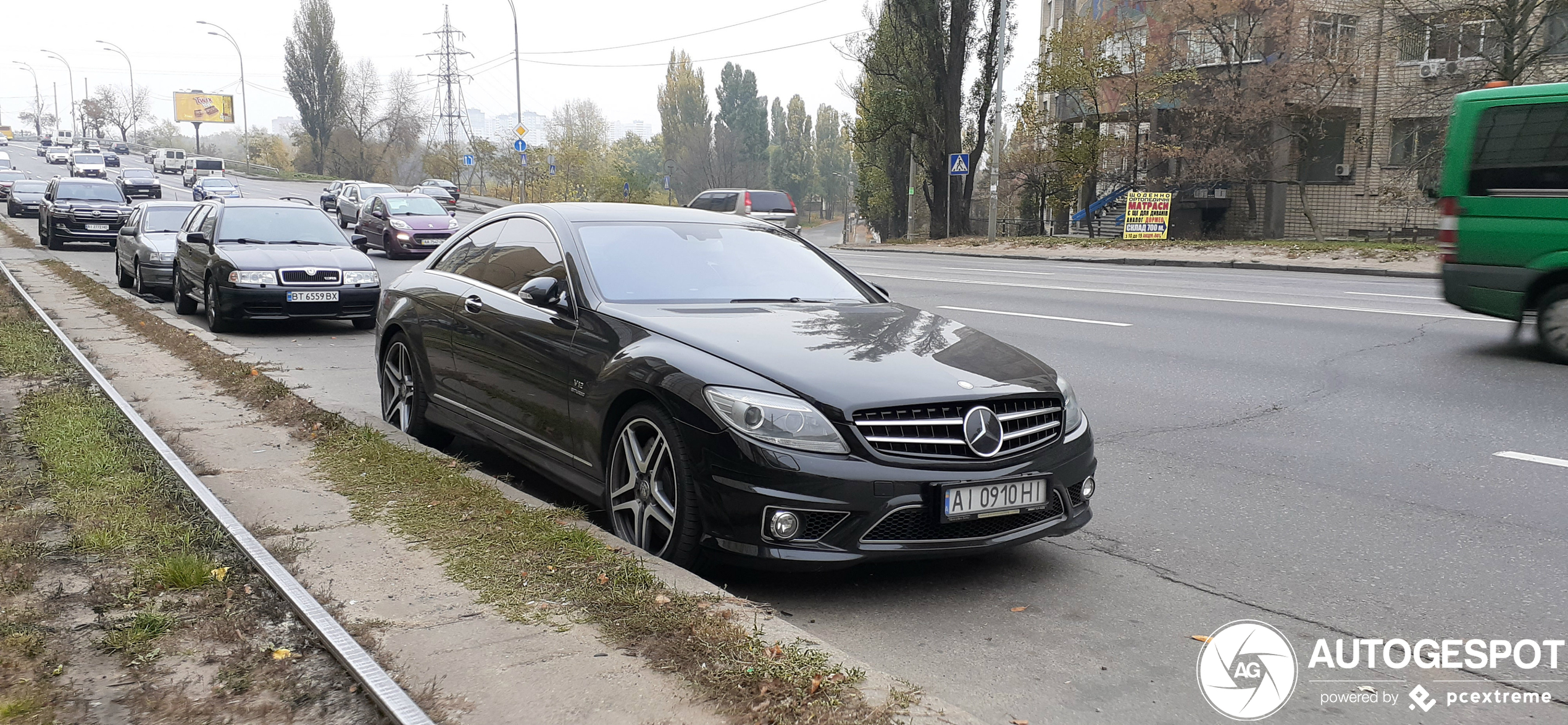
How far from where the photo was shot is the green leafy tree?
87.4 meters

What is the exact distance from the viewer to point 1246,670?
3668mm

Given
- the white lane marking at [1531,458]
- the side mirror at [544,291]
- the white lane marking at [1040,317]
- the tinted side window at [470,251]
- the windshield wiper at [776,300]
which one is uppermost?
the tinted side window at [470,251]

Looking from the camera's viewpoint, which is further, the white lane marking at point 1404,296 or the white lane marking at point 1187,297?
the white lane marking at point 1404,296

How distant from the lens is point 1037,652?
381cm

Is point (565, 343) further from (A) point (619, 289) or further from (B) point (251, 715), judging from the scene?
(B) point (251, 715)

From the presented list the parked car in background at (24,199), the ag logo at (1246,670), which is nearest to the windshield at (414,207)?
the ag logo at (1246,670)

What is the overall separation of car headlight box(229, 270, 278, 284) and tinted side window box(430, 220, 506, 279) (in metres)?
6.71

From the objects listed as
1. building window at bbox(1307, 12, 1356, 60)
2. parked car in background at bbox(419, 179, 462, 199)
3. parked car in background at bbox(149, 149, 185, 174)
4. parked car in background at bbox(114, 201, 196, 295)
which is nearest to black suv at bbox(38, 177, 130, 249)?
parked car in background at bbox(114, 201, 196, 295)

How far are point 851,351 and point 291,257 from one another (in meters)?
10.3

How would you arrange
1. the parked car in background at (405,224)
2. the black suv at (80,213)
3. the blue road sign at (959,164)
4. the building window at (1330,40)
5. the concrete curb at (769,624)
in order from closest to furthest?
the concrete curb at (769,624) < the parked car in background at (405,224) < the black suv at (80,213) < the building window at (1330,40) < the blue road sign at (959,164)

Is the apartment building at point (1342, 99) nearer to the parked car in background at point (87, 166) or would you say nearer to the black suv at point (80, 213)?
the black suv at point (80, 213)

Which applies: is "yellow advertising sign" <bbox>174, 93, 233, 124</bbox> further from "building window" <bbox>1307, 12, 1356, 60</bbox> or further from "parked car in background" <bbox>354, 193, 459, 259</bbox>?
"building window" <bbox>1307, 12, 1356, 60</bbox>

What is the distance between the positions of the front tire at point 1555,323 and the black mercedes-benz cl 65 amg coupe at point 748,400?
6.47m

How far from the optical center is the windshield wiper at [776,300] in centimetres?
536
